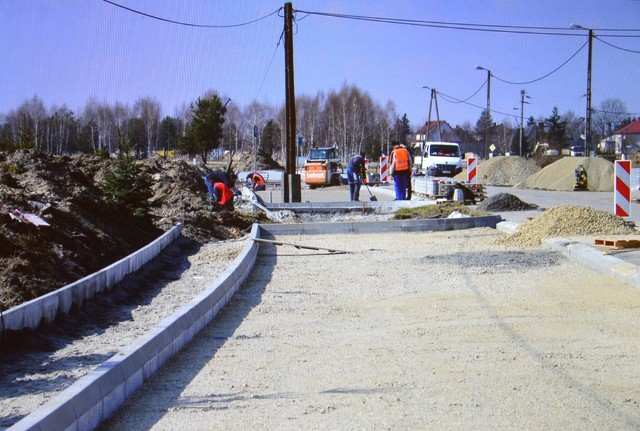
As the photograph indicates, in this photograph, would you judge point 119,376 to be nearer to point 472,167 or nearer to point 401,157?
point 401,157

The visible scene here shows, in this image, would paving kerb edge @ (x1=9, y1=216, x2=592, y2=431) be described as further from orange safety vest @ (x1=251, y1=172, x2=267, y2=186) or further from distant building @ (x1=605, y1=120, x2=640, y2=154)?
distant building @ (x1=605, y1=120, x2=640, y2=154)

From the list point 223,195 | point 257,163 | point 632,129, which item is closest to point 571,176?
point 223,195

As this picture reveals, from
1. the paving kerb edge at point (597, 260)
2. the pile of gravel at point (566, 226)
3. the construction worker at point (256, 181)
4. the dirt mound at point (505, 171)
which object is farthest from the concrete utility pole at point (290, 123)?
the dirt mound at point (505, 171)

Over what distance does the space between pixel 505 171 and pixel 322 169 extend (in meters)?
9.95

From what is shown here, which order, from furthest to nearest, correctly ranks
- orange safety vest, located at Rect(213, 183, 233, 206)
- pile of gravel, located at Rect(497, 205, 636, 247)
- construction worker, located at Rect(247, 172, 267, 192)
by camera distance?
construction worker, located at Rect(247, 172, 267, 192) < orange safety vest, located at Rect(213, 183, 233, 206) < pile of gravel, located at Rect(497, 205, 636, 247)

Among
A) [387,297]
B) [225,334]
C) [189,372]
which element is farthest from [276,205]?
[189,372]

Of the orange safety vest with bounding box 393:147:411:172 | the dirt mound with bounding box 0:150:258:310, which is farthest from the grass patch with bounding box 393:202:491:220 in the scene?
the dirt mound with bounding box 0:150:258:310

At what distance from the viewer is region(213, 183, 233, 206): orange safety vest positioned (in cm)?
1914

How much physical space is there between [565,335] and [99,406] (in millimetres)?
3842

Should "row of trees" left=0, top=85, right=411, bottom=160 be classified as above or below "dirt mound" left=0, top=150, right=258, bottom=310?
above

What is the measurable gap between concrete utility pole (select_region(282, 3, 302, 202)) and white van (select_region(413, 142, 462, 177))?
20259 millimetres

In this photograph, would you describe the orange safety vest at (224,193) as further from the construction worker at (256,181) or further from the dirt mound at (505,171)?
the dirt mound at (505,171)

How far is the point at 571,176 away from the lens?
1315 inches

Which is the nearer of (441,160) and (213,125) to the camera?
(441,160)
